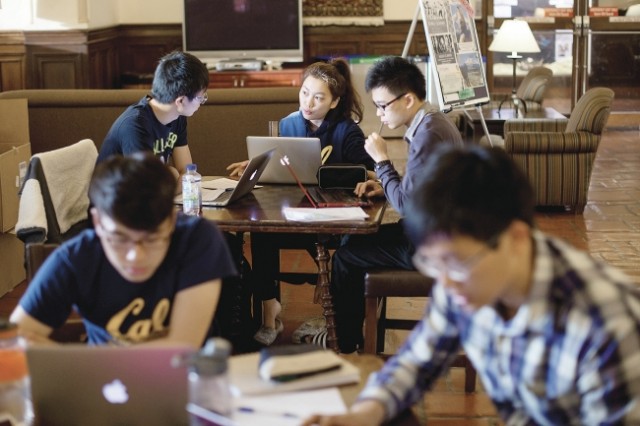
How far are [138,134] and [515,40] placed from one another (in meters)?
4.86

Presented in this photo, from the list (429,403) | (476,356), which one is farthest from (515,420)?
(429,403)

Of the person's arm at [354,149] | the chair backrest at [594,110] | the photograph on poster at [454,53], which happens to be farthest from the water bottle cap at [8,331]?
the chair backrest at [594,110]

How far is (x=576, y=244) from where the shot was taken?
5.71 m

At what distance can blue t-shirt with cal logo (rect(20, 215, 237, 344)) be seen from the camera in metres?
2.14

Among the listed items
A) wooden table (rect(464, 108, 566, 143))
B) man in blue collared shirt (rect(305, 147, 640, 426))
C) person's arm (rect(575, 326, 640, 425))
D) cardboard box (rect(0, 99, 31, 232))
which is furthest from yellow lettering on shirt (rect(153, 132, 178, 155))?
wooden table (rect(464, 108, 566, 143))

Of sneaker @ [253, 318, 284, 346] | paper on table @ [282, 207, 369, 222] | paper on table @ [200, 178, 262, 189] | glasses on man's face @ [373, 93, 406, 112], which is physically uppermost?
glasses on man's face @ [373, 93, 406, 112]

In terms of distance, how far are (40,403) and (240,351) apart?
233 centimetres

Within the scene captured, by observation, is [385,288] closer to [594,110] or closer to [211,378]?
[211,378]

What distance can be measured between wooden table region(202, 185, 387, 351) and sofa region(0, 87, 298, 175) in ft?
6.34

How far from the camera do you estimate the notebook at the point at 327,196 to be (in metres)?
3.65

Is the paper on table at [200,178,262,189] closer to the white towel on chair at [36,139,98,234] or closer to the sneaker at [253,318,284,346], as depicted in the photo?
the white towel on chair at [36,139,98,234]

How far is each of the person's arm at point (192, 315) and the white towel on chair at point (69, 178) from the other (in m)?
1.71

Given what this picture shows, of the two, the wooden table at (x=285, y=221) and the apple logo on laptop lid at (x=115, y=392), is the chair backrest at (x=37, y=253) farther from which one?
the wooden table at (x=285, y=221)

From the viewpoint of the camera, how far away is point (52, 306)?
214 cm
